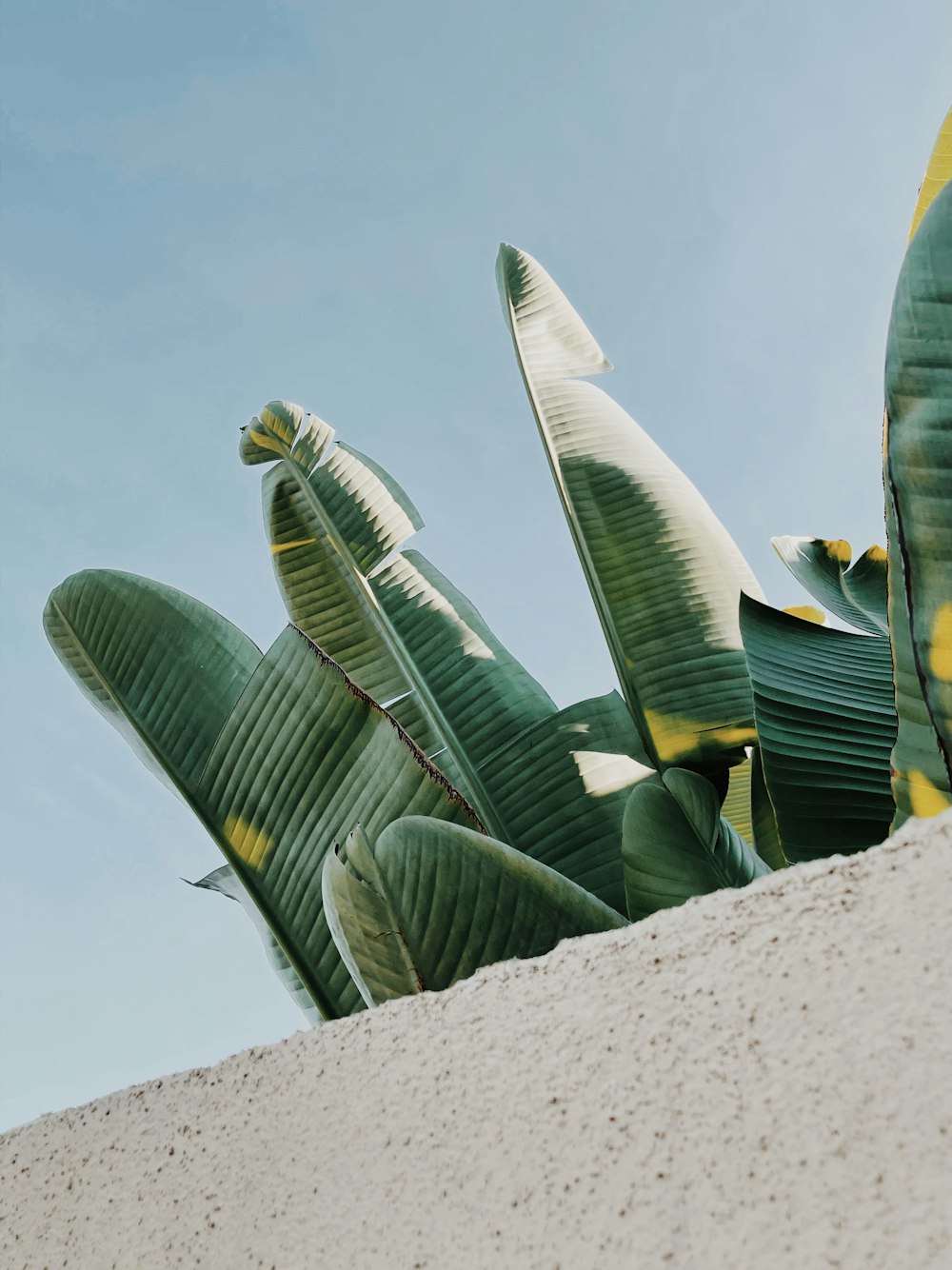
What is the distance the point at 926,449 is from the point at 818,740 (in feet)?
1.81

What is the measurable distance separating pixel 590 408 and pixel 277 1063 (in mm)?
1108

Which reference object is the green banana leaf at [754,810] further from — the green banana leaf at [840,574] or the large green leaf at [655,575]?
the green banana leaf at [840,574]

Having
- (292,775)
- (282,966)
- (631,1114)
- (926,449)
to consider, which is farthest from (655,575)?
(631,1114)

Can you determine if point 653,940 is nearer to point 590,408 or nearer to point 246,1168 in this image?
point 246,1168

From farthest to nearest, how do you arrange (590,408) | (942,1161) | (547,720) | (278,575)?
1. (278,575)
2. (590,408)
3. (547,720)
4. (942,1161)

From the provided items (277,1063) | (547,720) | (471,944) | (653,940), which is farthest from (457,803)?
(653,940)

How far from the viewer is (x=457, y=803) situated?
1012 millimetres

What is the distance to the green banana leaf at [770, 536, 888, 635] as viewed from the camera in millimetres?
1597

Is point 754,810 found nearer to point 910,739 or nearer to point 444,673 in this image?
point 444,673

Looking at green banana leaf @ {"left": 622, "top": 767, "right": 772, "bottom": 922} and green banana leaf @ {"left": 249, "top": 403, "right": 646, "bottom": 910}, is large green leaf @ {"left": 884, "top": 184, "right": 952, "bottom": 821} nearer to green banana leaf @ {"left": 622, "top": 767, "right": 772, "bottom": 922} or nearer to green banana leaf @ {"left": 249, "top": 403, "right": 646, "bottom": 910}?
green banana leaf @ {"left": 622, "top": 767, "right": 772, "bottom": 922}

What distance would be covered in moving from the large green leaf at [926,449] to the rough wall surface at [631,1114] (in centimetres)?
14

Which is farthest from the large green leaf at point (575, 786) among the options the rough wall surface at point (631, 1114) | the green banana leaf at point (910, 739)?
the rough wall surface at point (631, 1114)

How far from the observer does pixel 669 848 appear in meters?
1.00

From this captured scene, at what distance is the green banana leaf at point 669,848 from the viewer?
1.00 meters
